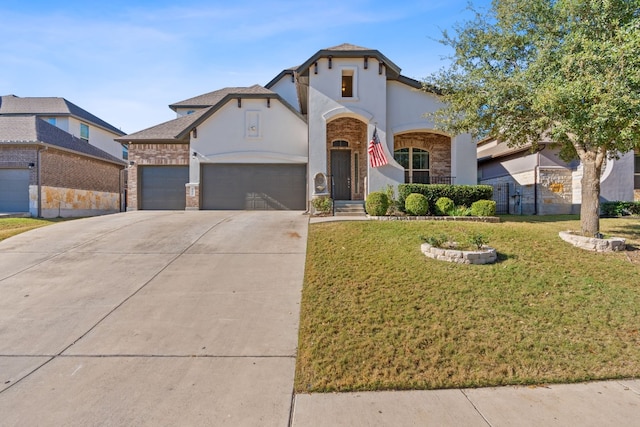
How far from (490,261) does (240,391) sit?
5.61 meters

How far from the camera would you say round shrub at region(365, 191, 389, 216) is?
38.4ft

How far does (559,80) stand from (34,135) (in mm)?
21539

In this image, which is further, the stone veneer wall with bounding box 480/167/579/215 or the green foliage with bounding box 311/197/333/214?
the stone veneer wall with bounding box 480/167/579/215

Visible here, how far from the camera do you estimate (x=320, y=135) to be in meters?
13.7

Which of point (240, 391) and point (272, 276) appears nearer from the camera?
point (240, 391)

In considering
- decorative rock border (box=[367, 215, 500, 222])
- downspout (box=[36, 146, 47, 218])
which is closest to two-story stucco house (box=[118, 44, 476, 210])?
decorative rock border (box=[367, 215, 500, 222])

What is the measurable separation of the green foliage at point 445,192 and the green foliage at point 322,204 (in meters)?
2.59

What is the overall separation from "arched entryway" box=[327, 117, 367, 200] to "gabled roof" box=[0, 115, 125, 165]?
13.9 m

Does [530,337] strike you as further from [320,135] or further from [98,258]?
[320,135]

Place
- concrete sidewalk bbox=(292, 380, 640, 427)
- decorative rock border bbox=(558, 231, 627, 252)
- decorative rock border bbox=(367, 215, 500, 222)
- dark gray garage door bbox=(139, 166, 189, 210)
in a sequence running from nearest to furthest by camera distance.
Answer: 1. concrete sidewalk bbox=(292, 380, 640, 427)
2. decorative rock border bbox=(558, 231, 627, 252)
3. decorative rock border bbox=(367, 215, 500, 222)
4. dark gray garage door bbox=(139, 166, 189, 210)

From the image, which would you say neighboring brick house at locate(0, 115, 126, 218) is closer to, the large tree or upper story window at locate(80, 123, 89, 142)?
upper story window at locate(80, 123, 89, 142)

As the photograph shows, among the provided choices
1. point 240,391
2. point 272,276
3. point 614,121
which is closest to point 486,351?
point 240,391

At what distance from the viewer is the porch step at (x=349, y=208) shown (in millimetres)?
13045

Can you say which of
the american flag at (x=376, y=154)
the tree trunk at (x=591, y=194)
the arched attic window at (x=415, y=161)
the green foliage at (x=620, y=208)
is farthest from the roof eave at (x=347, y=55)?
the green foliage at (x=620, y=208)
